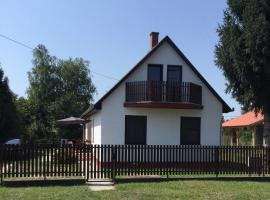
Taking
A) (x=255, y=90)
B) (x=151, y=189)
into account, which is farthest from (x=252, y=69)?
(x=151, y=189)

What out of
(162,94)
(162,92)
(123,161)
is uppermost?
(162,92)

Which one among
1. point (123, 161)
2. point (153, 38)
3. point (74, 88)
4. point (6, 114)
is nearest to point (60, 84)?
point (74, 88)

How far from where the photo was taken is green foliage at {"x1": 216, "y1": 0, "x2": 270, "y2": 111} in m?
20.9

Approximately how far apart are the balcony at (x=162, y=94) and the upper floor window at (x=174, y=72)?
97 cm

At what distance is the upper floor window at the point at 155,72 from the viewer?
74.0 feet

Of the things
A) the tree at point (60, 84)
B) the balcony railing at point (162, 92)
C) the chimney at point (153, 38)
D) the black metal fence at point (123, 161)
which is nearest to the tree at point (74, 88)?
the tree at point (60, 84)

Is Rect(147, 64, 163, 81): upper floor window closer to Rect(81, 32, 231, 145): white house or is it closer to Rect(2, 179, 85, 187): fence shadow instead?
Rect(81, 32, 231, 145): white house

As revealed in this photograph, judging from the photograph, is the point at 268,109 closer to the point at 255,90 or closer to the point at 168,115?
the point at 255,90

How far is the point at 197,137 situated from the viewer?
75.0ft

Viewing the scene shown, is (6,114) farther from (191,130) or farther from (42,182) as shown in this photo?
(42,182)

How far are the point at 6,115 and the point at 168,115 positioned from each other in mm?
11810

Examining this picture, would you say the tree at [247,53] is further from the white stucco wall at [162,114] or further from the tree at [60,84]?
the tree at [60,84]

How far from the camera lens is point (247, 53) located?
21.4m

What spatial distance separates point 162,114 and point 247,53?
527cm
